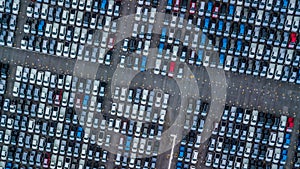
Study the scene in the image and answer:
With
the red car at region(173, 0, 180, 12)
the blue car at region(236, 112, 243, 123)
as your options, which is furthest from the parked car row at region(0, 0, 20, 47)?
the blue car at region(236, 112, 243, 123)

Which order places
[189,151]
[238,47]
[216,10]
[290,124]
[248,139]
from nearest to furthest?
[216,10], [238,47], [290,124], [248,139], [189,151]

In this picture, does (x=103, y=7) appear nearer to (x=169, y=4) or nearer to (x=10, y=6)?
(x=169, y=4)

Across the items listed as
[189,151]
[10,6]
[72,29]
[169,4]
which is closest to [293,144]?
[189,151]

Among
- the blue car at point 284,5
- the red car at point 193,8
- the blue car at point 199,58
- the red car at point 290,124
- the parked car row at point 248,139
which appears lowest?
the parked car row at point 248,139

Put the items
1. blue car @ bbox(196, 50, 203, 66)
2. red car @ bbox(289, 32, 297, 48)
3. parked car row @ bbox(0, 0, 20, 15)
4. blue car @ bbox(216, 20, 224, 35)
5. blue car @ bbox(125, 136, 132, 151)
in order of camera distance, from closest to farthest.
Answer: red car @ bbox(289, 32, 297, 48) → blue car @ bbox(216, 20, 224, 35) → parked car row @ bbox(0, 0, 20, 15) → blue car @ bbox(196, 50, 203, 66) → blue car @ bbox(125, 136, 132, 151)

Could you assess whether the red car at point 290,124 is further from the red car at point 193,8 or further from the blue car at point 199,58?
the red car at point 193,8

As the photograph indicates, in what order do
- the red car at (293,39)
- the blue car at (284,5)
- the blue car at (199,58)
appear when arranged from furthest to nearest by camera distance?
the blue car at (199,58)
the red car at (293,39)
the blue car at (284,5)

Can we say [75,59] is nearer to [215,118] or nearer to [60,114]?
[60,114]

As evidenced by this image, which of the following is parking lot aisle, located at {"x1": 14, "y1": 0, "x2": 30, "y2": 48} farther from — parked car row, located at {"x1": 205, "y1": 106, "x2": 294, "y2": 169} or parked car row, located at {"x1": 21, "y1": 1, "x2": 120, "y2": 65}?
parked car row, located at {"x1": 205, "y1": 106, "x2": 294, "y2": 169}

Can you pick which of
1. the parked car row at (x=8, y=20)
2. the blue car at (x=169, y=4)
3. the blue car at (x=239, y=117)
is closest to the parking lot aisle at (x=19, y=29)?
the parked car row at (x=8, y=20)
